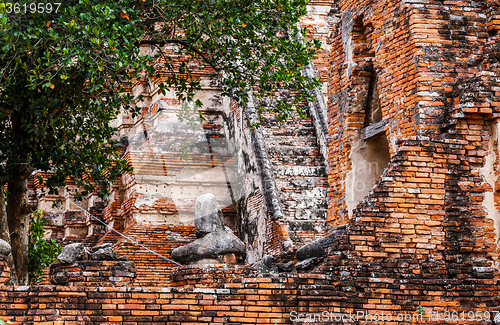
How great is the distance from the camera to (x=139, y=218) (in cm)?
1313

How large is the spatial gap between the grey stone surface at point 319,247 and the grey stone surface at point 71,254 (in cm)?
260

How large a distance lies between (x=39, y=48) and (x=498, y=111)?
6105 mm

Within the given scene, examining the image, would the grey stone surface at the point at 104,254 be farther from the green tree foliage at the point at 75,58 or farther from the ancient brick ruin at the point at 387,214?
the green tree foliage at the point at 75,58

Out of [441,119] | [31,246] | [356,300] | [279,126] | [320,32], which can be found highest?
[320,32]

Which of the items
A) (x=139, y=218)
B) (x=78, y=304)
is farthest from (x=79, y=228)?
(x=78, y=304)

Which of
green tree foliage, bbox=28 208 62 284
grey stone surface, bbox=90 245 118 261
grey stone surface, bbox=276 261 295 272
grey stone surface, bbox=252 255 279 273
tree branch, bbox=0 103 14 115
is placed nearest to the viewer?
grey stone surface, bbox=90 245 118 261

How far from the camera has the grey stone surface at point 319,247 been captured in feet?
25.8

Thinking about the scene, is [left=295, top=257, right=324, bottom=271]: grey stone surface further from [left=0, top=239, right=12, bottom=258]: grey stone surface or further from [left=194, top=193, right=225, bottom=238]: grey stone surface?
[left=0, top=239, right=12, bottom=258]: grey stone surface

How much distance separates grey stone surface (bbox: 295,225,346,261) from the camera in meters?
7.86

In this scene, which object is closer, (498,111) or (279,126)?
(498,111)

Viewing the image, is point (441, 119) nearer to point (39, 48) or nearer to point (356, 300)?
point (356, 300)

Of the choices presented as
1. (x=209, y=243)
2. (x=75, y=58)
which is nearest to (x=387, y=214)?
(x=209, y=243)

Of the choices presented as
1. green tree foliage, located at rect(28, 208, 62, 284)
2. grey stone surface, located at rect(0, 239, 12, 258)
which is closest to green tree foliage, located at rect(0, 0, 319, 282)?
green tree foliage, located at rect(28, 208, 62, 284)

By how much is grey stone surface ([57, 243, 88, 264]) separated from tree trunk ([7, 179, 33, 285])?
2958mm
